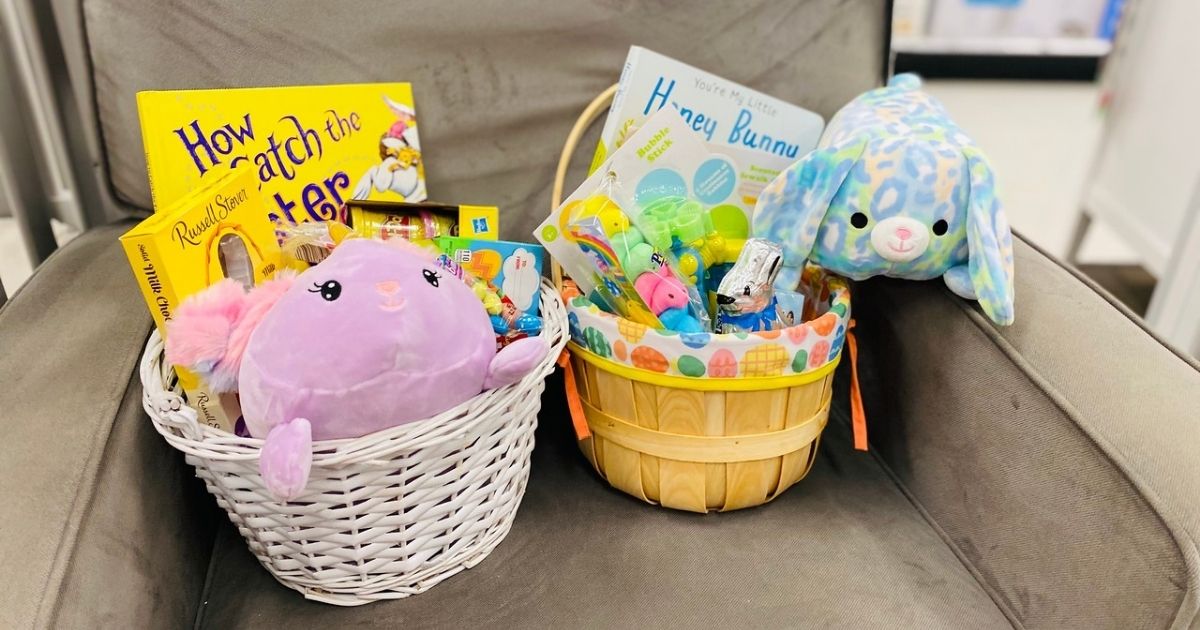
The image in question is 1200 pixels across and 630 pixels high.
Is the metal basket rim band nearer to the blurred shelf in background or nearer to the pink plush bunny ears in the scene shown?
the pink plush bunny ears

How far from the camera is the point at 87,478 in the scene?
1.93 ft

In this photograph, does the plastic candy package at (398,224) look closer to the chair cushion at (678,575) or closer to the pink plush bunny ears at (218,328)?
the pink plush bunny ears at (218,328)

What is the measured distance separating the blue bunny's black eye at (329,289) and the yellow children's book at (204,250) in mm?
125

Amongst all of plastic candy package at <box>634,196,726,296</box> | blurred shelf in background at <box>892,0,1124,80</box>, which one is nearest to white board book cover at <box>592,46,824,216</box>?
plastic candy package at <box>634,196,726,296</box>

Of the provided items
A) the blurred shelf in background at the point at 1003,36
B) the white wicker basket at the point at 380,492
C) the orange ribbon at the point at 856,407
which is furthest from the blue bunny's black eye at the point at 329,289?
the blurred shelf in background at the point at 1003,36

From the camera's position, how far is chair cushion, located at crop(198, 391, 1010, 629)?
0.68m

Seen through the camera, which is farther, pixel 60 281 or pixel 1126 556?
pixel 60 281

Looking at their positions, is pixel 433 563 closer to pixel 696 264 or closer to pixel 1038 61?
Answer: pixel 696 264

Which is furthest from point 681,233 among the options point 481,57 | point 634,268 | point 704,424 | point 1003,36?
point 1003,36

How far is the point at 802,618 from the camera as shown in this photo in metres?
0.68

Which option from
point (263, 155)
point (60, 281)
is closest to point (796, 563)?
point (263, 155)

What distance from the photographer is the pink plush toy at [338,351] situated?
0.59 meters

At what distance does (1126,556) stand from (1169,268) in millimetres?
1196

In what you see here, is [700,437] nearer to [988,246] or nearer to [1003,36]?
[988,246]
